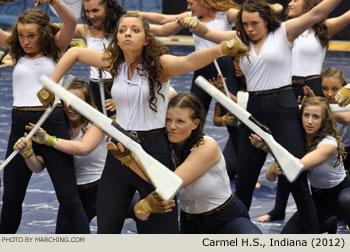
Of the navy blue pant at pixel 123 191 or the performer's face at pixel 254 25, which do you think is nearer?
the navy blue pant at pixel 123 191

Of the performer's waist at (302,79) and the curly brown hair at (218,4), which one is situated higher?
the curly brown hair at (218,4)

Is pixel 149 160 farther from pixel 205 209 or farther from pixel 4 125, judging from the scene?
pixel 4 125

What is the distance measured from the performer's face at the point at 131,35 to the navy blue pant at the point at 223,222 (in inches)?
39.0

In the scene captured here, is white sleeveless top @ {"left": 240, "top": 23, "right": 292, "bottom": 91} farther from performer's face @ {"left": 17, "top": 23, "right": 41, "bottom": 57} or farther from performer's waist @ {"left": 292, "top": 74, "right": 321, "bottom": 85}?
performer's face @ {"left": 17, "top": 23, "right": 41, "bottom": 57}

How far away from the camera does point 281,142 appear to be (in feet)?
14.5

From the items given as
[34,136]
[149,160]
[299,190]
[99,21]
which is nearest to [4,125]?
[99,21]

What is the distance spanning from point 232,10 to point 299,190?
2309mm

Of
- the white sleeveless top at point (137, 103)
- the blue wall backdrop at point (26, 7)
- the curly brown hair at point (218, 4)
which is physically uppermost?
the blue wall backdrop at point (26, 7)

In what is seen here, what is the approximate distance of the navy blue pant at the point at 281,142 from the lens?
171 inches

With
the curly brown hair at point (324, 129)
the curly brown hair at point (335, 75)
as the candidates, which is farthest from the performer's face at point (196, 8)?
the curly brown hair at point (324, 129)

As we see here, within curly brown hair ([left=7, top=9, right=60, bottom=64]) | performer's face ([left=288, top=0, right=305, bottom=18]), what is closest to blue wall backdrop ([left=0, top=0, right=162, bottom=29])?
performer's face ([left=288, top=0, right=305, bottom=18])

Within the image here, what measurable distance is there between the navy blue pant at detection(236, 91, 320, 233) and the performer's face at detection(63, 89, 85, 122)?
111 centimetres

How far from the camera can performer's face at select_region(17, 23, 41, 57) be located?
4363 millimetres

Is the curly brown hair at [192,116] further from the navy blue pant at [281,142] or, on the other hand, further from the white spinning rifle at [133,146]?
the navy blue pant at [281,142]
